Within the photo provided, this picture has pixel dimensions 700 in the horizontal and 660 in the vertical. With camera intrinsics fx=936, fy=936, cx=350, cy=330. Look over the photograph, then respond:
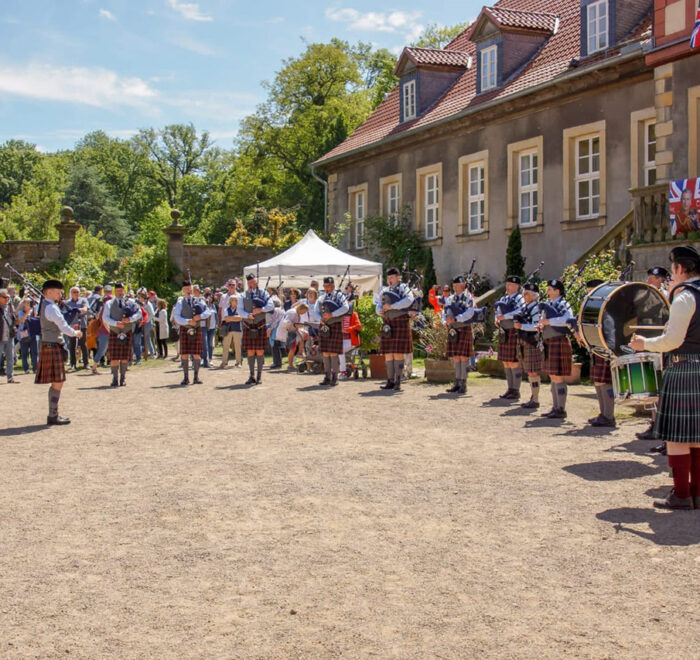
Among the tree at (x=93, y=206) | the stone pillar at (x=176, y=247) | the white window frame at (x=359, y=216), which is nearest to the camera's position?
the white window frame at (x=359, y=216)

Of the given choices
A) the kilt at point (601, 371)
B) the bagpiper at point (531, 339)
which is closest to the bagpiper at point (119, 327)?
the bagpiper at point (531, 339)

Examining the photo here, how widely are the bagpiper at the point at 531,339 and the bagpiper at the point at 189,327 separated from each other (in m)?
6.20

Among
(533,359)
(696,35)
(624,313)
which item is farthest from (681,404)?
(696,35)

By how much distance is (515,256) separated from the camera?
22031 millimetres

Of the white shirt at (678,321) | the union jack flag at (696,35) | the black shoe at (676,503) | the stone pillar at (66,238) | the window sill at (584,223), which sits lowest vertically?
the black shoe at (676,503)

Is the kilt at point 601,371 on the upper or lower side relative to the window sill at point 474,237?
lower

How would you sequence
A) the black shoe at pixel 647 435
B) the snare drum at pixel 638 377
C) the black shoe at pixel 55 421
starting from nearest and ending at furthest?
1. the snare drum at pixel 638 377
2. the black shoe at pixel 647 435
3. the black shoe at pixel 55 421

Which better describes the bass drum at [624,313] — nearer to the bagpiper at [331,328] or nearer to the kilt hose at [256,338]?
the bagpiper at [331,328]

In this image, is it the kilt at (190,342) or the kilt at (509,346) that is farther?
the kilt at (190,342)

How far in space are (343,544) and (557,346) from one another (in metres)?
6.32

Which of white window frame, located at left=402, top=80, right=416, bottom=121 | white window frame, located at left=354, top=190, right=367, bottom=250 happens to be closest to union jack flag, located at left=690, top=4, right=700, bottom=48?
white window frame, located at left=402, top=80, right=416, bottom=121

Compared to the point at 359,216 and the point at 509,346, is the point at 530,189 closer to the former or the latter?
the point at 359,216

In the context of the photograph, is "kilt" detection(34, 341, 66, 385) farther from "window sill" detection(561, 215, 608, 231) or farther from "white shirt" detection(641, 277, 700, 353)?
"window sill" detection(561, 215, 608, 231)

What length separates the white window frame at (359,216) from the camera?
30281mm
